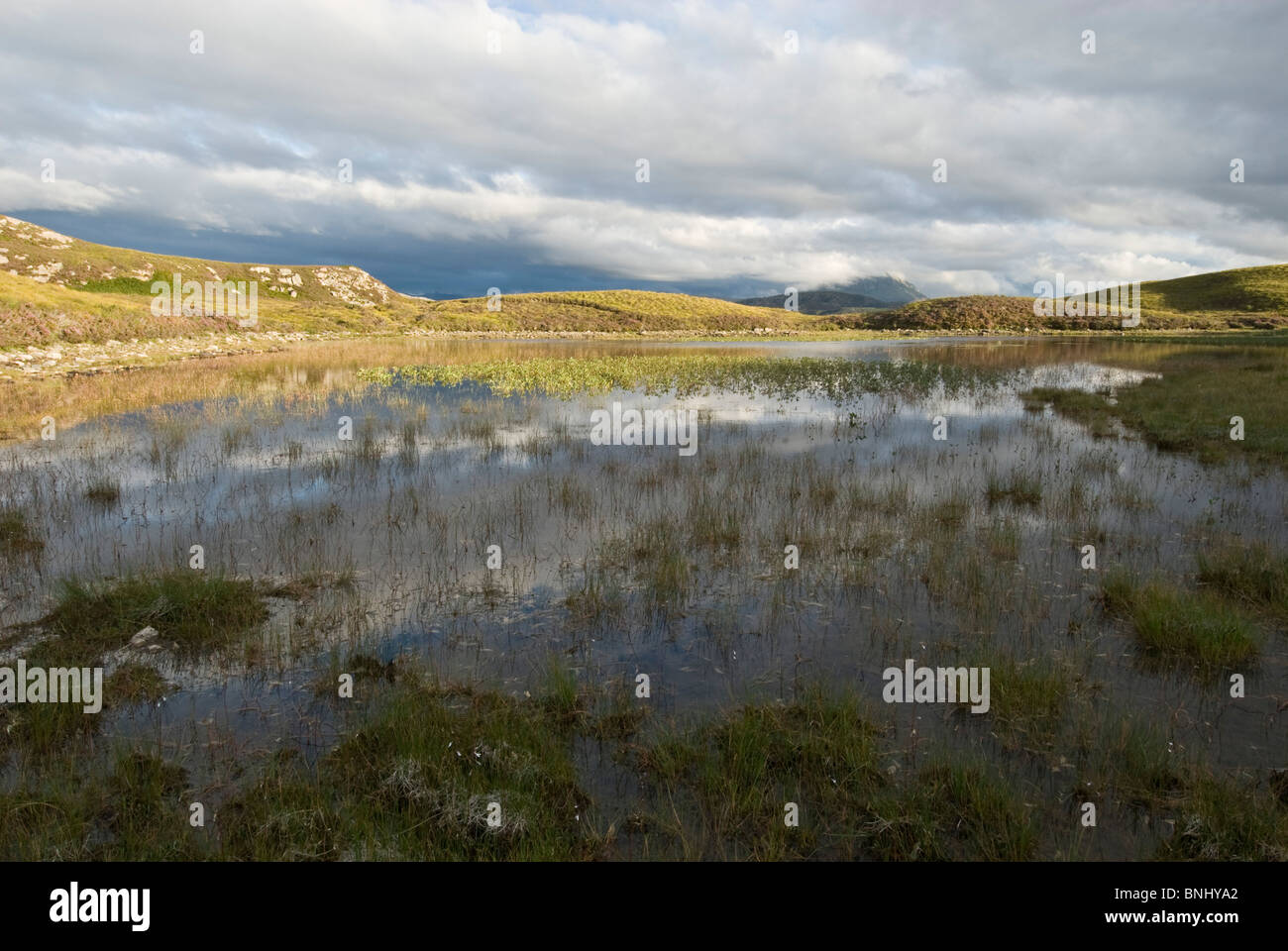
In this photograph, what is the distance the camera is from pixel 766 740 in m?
5.23

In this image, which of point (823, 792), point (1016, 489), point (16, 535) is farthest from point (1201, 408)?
point (16, 535)

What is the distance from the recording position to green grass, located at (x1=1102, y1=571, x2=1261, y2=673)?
6430 millimetres

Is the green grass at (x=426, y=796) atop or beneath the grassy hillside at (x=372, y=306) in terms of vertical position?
beneath

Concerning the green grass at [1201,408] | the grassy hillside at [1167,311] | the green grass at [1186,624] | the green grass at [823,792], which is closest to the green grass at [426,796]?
the green grass at [823,792]

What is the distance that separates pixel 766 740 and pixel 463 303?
175 meters

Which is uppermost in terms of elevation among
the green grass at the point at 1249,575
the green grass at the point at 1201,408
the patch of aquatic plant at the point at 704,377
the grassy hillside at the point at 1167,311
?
the grassy hillside at the point at 1167,311

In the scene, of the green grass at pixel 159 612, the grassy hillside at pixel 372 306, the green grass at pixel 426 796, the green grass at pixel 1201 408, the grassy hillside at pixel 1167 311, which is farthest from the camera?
the grassy hillside at pixel 1167 311

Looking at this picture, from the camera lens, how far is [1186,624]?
267 inches

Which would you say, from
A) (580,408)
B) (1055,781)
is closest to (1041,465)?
(1055,781)

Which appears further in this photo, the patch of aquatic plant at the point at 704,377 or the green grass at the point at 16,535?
the patch of aquatic plant at the point at 704,377

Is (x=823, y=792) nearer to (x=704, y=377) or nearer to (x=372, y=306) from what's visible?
(x=704, y=377)

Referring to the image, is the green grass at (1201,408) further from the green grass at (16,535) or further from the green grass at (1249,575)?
the green grass at (16,535)

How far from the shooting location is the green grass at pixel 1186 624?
6430 millimetres
